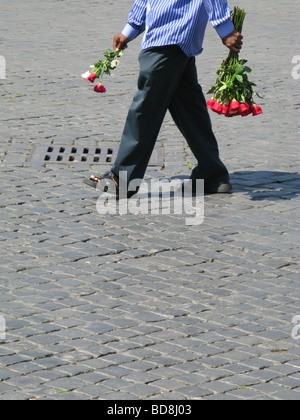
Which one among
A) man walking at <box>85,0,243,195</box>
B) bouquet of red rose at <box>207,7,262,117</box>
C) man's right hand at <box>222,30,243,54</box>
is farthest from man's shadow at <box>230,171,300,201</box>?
man's right hand at <box>222,30,243,54</box>

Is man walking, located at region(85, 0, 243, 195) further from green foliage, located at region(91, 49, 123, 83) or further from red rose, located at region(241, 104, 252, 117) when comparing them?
red rose, located at region(241, 104, 252, 117)

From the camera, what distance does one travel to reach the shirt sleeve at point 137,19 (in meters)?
6.84

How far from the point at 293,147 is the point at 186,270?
2.90m

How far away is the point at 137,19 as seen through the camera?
6.91 metres

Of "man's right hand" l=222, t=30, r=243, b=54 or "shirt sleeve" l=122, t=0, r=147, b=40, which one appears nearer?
"man's right hand" l=222, t=30, r=243, b=54

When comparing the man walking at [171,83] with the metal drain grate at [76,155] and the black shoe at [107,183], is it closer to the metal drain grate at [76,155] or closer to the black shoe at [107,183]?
the black shoe at [107,183]

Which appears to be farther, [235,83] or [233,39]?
[235,83]

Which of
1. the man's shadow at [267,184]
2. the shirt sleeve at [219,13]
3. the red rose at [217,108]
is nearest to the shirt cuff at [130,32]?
the shirt sleeve at [219,13]

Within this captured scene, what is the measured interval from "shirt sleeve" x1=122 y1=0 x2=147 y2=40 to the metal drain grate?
1297 millimetres

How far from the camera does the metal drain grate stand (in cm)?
793

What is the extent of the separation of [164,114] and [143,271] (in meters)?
1.58

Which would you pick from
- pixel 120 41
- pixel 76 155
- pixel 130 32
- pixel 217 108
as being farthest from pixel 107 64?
pixel 76 155

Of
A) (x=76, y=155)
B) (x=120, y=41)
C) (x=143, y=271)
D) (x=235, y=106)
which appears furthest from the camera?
(x=76, y=155)

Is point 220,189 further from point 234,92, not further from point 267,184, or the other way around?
point 234,92
